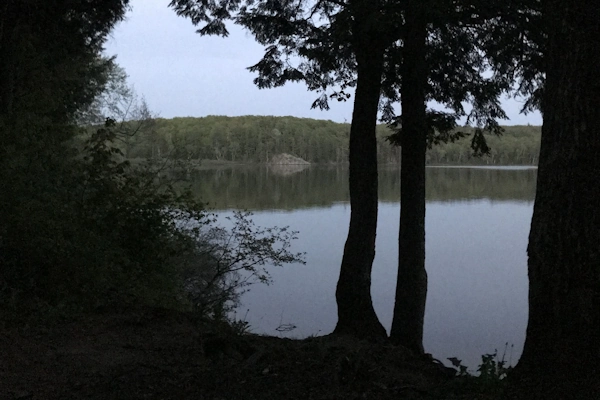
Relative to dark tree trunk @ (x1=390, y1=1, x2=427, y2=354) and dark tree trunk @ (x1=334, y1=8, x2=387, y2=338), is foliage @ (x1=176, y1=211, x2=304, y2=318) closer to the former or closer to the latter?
dark tree trunk @ (x1=334, y1=8, x2=387, y2=338)

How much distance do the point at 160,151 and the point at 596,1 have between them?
13.3 m

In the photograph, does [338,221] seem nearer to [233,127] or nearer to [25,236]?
[233,127]

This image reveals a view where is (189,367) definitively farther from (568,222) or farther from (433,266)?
(433,266)

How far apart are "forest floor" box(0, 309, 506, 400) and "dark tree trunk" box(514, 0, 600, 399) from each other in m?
0.61

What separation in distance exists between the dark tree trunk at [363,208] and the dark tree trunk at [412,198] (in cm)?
56

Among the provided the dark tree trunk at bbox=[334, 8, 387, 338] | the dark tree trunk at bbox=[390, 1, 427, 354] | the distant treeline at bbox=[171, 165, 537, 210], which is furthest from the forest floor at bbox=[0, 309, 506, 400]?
the distant treeline at bbox=[171, 165, 537, 210]

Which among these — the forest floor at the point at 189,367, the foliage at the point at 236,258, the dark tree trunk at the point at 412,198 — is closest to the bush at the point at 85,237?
the forest floor at the point at 189,367

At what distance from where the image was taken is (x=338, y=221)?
44.5 meters

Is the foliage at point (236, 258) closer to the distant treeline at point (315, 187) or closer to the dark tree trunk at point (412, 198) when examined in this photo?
the dark tree trunk at point (412, 198)

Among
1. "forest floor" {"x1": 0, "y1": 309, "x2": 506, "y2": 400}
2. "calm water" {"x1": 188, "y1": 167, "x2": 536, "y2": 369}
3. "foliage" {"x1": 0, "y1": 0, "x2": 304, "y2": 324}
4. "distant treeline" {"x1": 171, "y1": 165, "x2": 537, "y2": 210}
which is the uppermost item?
"foliage" {"x1": 0, "y1": 0, "x2": 304, "y2": 324}

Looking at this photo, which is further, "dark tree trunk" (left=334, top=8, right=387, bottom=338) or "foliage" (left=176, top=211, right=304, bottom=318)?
"foliage" (left=176, top=211, right=304, bottom=318)

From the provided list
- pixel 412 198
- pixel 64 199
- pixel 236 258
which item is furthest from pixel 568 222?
pixel 236 258

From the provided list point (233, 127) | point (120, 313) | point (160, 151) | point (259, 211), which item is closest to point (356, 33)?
point (120, 313)

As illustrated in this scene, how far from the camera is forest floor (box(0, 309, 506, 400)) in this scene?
4387mm
